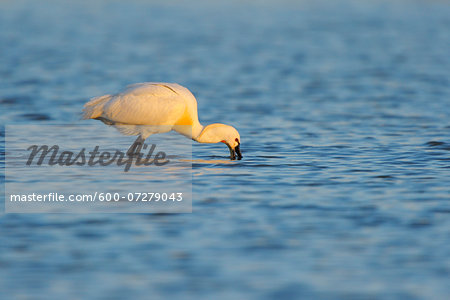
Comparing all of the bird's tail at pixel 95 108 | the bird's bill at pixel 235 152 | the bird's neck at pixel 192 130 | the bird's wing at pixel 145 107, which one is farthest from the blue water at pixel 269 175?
the bird's tail at pixel 95 108

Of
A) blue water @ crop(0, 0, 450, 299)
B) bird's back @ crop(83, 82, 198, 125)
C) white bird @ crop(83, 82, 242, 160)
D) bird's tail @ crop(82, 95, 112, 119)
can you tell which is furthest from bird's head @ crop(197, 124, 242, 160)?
bird's tail @ crop(82, 95, 112, 119)

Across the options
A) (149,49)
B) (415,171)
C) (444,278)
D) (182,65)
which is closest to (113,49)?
(149,49)

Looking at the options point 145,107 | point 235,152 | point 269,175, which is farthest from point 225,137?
point 269,175

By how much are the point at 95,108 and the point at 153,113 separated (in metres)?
0.88

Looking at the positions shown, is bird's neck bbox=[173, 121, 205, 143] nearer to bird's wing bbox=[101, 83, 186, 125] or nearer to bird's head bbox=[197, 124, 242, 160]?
bird's head bbox=[197, 124, 242, 160]

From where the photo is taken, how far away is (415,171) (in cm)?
1196

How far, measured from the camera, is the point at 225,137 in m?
13.2

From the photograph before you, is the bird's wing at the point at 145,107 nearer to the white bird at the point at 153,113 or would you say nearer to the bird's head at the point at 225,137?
the white bird at the point at 153,113

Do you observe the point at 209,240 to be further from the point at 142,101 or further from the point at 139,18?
the point at 139,18

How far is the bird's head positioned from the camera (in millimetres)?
13094

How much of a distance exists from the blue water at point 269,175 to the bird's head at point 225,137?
35 centimetres

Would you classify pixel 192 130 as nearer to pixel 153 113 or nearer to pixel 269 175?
pixel 153 113

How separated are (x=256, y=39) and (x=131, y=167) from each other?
20.7 metres

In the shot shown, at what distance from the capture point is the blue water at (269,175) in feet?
24.2
